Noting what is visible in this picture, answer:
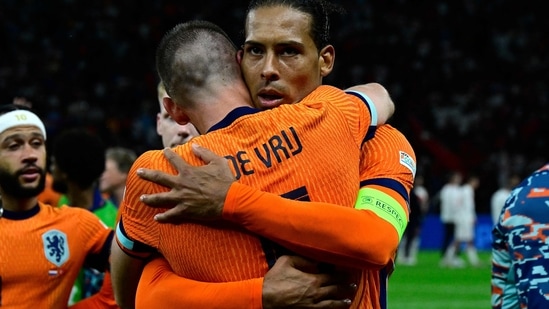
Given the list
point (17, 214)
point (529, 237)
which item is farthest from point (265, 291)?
point (17, 214)

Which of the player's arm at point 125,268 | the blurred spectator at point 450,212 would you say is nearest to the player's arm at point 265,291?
the player's arm at point 125,268

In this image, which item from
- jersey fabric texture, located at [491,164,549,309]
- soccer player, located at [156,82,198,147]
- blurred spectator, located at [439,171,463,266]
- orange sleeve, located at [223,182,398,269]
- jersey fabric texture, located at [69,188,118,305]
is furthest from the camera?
blurred spectator, located at [439,171,463,266]

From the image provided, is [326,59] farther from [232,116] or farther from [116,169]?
[116,169]

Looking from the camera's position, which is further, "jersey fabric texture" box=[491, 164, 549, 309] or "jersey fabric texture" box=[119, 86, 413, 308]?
"jersey fabric texture" box=[491, 164, 549, 309]

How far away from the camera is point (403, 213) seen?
340cm

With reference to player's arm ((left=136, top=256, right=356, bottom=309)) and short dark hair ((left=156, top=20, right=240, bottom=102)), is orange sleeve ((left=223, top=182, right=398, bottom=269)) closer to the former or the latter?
player's arm ((left=136, top=256, right=356, bottom=309))

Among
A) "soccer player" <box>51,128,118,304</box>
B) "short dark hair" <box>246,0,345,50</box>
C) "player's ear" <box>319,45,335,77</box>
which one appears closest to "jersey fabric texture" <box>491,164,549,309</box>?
"player's ear" <box>319,45,335,77</box>

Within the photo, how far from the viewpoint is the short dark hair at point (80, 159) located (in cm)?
725

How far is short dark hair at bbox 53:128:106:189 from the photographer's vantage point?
725 cm

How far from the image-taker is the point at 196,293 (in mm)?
3182

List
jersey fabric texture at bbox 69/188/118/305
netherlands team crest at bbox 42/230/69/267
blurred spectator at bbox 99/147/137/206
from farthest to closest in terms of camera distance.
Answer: blurred spectator at bbox 99/147/137/206
jersey fabric texture at bbox 69/188/118/305
netherlands team crest at bbox 42/230/69/267

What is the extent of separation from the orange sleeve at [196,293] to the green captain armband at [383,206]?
459 mm

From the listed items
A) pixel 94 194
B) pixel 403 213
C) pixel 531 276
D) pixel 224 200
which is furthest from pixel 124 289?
pixel 94 194

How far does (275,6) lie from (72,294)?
2981 mm
